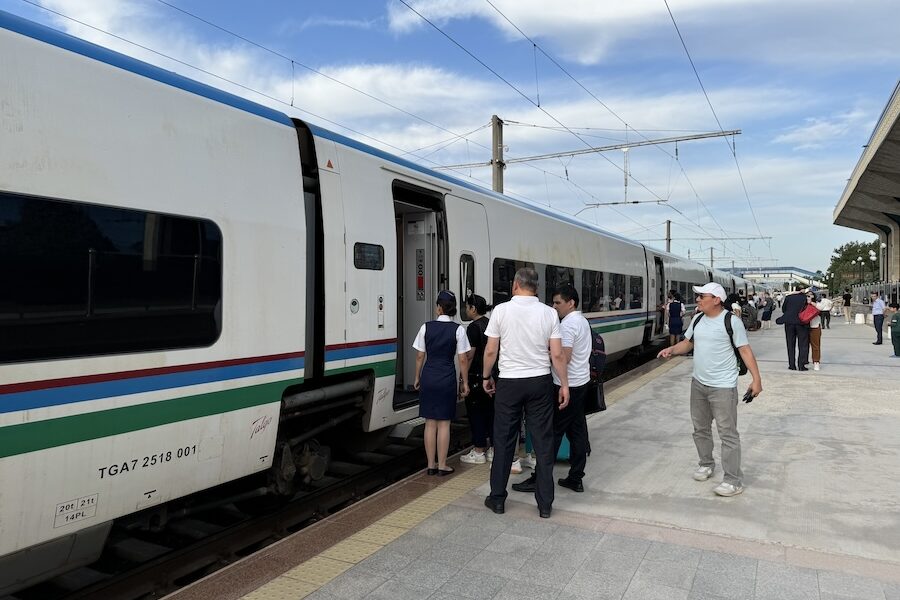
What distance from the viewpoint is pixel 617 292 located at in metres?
14.2

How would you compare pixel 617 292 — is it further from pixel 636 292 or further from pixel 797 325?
pixel 797 325

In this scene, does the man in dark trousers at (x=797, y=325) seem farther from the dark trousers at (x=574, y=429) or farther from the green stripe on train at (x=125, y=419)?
the green stripe on train at (x=125, y=419)

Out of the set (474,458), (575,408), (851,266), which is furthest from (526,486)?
(851,266)

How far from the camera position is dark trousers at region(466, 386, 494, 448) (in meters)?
6.23

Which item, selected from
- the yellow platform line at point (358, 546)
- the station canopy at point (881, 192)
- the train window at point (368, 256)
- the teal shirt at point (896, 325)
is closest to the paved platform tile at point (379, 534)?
the yellow platform line at point (358, 546)

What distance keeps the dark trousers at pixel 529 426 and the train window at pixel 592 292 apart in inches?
281

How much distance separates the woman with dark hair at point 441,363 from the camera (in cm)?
571

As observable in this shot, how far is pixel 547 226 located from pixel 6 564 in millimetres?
→ 8443

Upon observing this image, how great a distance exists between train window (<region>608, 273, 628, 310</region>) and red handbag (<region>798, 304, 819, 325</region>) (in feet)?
11.3

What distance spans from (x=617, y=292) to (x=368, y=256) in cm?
972

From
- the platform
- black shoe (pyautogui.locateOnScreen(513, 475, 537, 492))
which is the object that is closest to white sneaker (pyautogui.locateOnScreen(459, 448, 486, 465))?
the platform

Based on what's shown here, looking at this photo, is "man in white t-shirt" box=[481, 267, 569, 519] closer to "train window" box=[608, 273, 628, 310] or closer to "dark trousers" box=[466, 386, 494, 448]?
"dark trousers" box=[466, 386, 494, 448]

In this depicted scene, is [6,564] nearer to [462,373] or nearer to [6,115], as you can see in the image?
[6,115]

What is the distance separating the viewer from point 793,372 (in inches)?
491
